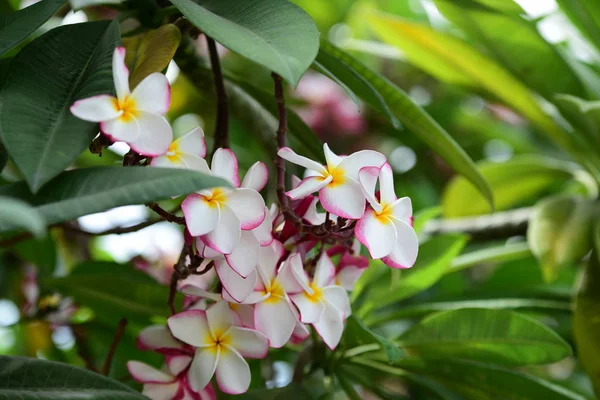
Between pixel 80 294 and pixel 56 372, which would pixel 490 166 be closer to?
pixel 80 294

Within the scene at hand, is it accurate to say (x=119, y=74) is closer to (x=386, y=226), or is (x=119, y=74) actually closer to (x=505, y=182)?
(x=386, y=226)

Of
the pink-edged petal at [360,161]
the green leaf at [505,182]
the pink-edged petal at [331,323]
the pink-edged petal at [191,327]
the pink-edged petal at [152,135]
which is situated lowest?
the green leaf at [505,182]

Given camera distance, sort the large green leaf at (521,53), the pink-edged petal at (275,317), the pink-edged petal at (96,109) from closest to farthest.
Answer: the pink-edged petal at (96,109), the pink-edged petal at (275,317), the large green leaf at (521,53)

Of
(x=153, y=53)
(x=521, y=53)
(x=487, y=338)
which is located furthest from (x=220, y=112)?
(x=521, y=53)

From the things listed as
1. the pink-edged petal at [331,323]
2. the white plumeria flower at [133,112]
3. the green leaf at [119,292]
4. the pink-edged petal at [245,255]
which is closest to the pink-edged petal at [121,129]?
the white plumeria flower at [133,112]

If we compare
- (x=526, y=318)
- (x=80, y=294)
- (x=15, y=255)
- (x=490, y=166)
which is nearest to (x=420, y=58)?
(x=490, y=166)

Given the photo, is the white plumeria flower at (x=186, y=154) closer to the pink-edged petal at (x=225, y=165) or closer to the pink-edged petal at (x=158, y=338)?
the pink-edged petal at (x=225, y=165)

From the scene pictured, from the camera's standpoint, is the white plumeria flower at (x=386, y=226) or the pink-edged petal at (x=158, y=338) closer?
the white plumeria flower at (x=386, y=226)
